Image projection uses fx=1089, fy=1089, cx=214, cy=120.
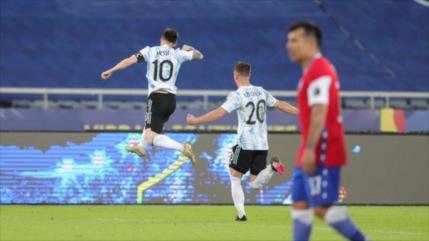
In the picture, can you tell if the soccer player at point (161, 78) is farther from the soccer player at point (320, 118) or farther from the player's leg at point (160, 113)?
the soccer player at point (320, 118)

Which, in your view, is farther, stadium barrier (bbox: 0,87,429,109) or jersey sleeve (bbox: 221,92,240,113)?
stadium barrier (bbox: 0,87,429,109)

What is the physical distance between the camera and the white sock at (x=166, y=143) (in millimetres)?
15906

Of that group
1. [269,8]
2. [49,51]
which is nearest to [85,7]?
[49,51]

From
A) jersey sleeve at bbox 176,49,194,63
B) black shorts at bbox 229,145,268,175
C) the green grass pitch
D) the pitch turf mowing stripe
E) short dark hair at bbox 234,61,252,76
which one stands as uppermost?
jersey sleeve at bbox 176,49,194,63

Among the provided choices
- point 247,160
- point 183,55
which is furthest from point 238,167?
point 183,55

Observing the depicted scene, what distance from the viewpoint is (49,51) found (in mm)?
27969

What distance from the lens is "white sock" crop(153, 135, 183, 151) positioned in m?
15.9

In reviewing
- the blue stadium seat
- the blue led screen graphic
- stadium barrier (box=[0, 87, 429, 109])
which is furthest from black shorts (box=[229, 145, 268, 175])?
the blue stadium seat

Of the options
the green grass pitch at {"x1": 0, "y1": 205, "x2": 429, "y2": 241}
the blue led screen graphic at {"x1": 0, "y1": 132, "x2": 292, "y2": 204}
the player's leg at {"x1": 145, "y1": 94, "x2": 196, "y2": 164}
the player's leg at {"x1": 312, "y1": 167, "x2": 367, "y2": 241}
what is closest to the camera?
the player's leg at {"x1": 312, "y1": 167, "x2": 367, "y2": 241}

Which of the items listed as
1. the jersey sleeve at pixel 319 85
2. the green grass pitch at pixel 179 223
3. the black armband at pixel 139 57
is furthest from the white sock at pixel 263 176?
the jersey sleeve at pixel 319 85

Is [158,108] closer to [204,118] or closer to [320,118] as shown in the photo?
[204,118]

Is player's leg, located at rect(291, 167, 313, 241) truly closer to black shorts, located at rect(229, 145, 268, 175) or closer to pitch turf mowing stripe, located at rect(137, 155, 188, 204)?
black shorts, located at rect(229, 145, 268, 175)

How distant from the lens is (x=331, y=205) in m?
8.60

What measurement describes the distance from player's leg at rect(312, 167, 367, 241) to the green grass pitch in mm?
4184
